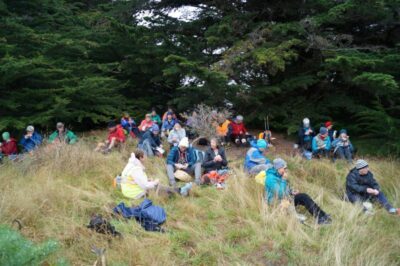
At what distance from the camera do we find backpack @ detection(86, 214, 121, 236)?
5918 mm

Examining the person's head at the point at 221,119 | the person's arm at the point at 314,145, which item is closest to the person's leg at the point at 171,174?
the person's head at the point at 221,119

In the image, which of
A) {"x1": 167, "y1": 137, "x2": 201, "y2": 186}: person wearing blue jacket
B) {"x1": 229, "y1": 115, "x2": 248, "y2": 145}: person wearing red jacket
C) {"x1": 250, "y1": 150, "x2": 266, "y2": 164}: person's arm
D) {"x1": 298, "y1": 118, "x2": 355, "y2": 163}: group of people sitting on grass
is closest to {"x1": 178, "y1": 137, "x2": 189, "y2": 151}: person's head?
{"x1": 167, "y1": 137, "x2": 201, "y2": 186}: person wearing blue jacket

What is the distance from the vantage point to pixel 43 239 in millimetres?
5812

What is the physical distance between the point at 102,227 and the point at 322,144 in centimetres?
705

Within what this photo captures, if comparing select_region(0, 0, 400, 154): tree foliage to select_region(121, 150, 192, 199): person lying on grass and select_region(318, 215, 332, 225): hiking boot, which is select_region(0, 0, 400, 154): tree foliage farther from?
select_region(318, 215, 332, 225): hiking boot

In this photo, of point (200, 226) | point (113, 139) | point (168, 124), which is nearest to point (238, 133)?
point (168, 124)

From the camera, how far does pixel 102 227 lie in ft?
19.5

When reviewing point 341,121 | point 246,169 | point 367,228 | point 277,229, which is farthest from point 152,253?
point 341,121

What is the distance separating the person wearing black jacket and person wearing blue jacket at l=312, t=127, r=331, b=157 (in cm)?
279

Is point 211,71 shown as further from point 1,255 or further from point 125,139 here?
point 1,255

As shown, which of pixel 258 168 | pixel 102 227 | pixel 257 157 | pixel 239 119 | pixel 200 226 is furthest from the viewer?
pixel 239 119

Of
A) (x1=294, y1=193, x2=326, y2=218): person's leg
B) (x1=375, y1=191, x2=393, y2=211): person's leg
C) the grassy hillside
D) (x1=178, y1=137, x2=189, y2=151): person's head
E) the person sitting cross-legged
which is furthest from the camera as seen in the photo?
the person sitting cross-legged

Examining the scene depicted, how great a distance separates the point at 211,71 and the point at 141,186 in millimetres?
4503

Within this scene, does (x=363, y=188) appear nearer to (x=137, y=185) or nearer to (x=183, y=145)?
(x=183, y=145)
